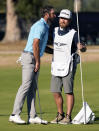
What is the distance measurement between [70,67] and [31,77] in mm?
708

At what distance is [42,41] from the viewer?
36.1 ft

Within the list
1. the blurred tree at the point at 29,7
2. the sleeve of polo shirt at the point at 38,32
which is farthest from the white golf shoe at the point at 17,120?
the blurred tree at the point at 29,7

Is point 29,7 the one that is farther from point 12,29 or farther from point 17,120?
point 17,120

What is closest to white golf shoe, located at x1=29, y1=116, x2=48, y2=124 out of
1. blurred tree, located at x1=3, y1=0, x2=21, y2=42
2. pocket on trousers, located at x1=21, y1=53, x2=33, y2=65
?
pocket on trousers, located at x1=21, y1=53, x2=33, y2=65

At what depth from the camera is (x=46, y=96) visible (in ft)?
56.0

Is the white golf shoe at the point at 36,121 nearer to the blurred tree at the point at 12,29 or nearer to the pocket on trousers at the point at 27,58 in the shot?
the pocket on trousers at the point at 27,58

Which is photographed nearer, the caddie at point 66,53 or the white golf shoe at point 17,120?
the white golf shoe at point 17,120

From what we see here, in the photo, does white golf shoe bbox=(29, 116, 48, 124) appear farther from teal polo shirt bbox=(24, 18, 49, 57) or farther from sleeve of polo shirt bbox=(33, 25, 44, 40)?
sleeve of polo shirt bbox=(33, 25, 44, 40)

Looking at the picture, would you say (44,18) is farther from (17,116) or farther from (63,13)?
(17,116)

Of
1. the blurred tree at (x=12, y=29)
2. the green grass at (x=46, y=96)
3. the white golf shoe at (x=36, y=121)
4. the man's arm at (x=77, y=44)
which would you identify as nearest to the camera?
the green grass at (x=46, y=96)

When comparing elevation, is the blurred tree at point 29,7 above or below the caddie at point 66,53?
below

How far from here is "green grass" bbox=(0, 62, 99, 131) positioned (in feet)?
35.6

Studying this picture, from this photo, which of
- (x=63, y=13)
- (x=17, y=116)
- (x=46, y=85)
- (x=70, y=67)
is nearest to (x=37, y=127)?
(x=17, y=116)

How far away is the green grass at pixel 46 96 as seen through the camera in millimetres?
10836
